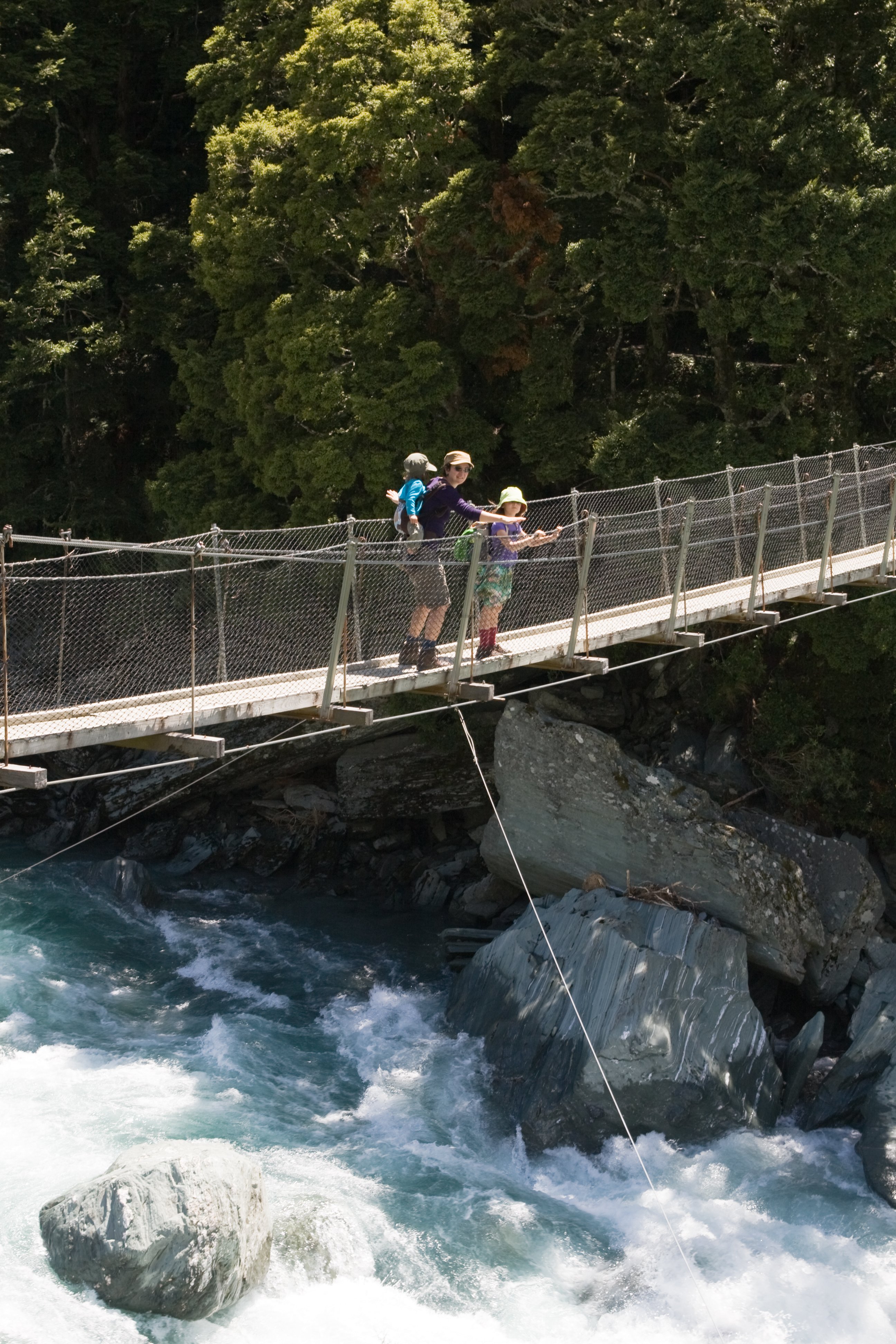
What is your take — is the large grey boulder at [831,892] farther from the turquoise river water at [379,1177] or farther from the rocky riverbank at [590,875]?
the turquoise river water at [379,1177]

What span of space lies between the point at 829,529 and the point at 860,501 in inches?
26.0

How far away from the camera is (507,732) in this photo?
37.5ft

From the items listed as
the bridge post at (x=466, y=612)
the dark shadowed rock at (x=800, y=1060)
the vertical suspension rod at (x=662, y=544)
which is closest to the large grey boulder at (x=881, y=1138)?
the dark shadowed rock at (x=800, y=1060)

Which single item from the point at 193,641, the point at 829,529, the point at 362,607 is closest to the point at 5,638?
the point at 193,641

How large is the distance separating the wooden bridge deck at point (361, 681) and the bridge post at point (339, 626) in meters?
0.06

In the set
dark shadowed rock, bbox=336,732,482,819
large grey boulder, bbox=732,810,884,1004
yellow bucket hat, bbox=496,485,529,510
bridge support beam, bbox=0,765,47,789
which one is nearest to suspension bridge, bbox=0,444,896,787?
bridge support beam, bbox=0,765,47,789

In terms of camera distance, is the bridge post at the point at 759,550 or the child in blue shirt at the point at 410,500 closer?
the child in blue shirt at the point at 410,500

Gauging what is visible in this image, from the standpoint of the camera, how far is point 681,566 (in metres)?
8.58

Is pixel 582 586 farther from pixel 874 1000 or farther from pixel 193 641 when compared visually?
pixel 874 1000

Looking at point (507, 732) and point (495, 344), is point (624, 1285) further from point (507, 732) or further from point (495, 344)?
point (495, 344)

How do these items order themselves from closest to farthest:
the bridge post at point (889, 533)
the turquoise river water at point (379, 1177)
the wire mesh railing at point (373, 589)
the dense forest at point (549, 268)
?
the wire mesh railing at point (373, 589)
the turquoise river water at point (379, 1177)
the bridge post at point (889, 533)
the dense forest at point (549, 268)

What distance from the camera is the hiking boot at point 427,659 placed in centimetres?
→ 745

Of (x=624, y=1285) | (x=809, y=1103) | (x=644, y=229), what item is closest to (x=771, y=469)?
(x=644, y=229)

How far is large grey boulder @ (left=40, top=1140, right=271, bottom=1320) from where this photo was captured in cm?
706
